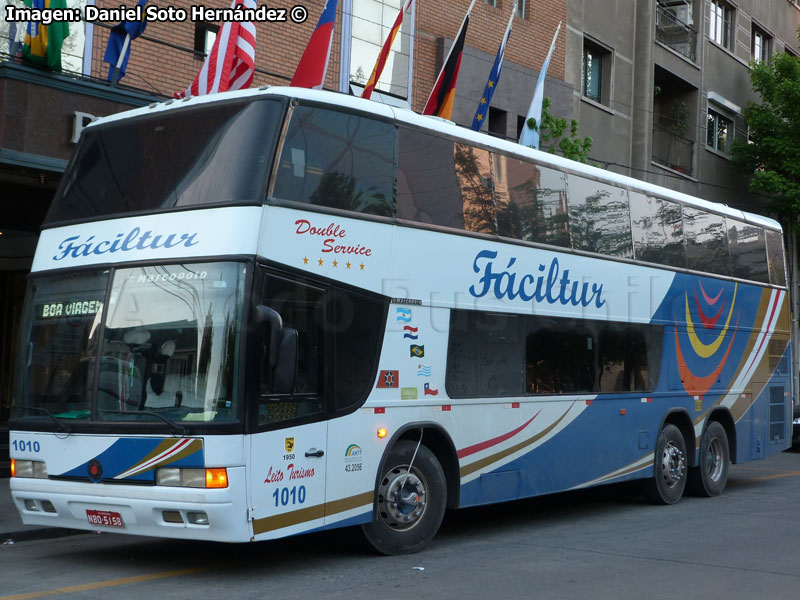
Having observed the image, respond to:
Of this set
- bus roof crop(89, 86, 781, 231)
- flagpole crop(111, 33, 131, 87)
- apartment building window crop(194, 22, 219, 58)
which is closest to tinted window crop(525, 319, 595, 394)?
bus roof crop(89, 86, 781, 231)

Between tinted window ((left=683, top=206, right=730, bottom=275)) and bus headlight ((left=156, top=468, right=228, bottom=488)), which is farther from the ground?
tinted window ((left=683, top=206, right=730, bottom=275))

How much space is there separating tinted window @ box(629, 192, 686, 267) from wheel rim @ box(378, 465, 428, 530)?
4.98 metres

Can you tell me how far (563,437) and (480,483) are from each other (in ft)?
5.35

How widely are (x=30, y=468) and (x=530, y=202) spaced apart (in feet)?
18.8

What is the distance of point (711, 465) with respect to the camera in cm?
1446

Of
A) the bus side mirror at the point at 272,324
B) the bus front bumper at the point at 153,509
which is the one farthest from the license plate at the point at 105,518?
the bus side mirror at the point at 272,324

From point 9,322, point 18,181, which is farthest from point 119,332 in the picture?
point 9,322

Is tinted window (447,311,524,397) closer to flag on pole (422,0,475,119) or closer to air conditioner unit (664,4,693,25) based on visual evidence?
flag on pole (422,0,475,119)

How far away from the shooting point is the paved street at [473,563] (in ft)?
25.2

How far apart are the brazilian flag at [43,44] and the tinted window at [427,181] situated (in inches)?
224

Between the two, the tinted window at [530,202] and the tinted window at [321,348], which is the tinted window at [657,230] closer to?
the tinted window at [530,202]

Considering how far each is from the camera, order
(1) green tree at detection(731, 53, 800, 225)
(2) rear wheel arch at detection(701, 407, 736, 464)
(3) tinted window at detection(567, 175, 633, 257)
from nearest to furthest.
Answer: (3) tinted window at detection(567, 175, 633, 257) < (2) rear wheel arch at detection(701, 407, 736, 464) < (1) green tree at detection(731, 53, 800, 225)

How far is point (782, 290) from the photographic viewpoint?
53.7ft

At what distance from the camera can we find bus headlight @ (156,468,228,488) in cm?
762
